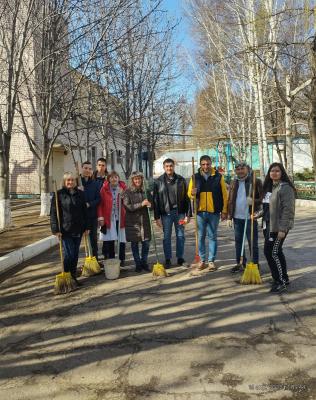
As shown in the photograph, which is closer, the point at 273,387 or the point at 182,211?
the point at 273,387

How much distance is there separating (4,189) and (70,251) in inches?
Result: 198

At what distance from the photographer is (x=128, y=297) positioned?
5.25 m

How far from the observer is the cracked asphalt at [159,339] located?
10.2 feet

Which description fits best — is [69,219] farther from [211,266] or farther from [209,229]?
[211,266]

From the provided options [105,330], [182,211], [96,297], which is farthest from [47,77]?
[105,330]

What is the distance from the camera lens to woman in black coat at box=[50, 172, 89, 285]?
18.7 ft

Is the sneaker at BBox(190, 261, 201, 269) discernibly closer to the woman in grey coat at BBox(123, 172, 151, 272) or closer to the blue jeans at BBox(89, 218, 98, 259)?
the woman in grey coat at BBox(123, 172, 151, 272)

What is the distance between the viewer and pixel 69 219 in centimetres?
570

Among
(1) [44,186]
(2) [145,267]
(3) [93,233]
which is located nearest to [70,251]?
(3) [93,233]

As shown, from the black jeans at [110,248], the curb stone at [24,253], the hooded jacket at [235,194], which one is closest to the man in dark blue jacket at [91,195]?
the black jeans at [110,248]

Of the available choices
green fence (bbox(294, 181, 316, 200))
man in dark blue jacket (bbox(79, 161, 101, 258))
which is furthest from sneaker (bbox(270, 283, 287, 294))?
green fence (bbox(294, 181, 316, 200))

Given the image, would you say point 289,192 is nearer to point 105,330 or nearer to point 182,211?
point 182,211

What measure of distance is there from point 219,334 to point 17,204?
45.9 feet

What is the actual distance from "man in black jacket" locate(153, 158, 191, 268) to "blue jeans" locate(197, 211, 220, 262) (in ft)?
0.80
